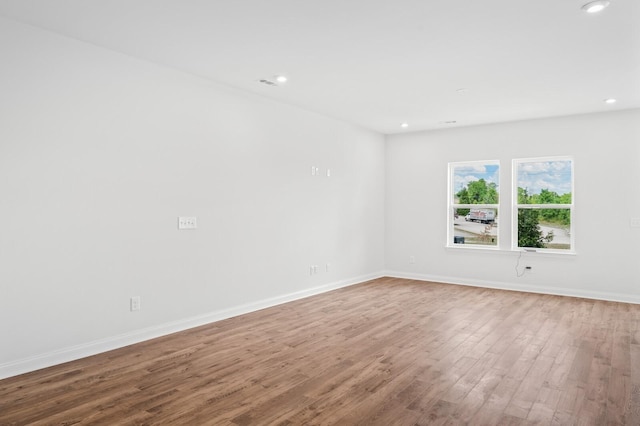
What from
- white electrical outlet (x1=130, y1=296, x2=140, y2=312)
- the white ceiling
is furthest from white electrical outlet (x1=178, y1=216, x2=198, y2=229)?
the white ceiling

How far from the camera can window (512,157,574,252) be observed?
6305mm

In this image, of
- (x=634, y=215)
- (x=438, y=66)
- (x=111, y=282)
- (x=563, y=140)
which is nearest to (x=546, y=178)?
(x=563, y=140)

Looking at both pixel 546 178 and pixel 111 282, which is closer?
pixel 111 282

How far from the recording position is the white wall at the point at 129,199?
3199 millimetres

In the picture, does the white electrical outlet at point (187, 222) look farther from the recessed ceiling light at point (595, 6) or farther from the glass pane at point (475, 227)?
the glass pane at point (475, 227)

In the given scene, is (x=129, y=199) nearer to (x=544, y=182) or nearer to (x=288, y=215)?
(x=288, y=215)

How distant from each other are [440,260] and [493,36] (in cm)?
458

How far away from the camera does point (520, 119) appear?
21.2 ft

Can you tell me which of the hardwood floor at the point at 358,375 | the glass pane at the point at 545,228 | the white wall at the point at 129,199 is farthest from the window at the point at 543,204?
the white wall at the point at 129,199

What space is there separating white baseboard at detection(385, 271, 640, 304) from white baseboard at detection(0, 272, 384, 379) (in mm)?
2675

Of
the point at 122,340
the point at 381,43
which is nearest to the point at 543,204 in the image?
the point at 381,43

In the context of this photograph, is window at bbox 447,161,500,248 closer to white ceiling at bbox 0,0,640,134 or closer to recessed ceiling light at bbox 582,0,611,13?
white ceiling at bbox 0,0,640,134

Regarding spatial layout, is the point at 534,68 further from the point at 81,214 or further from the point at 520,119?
the point at 81,214

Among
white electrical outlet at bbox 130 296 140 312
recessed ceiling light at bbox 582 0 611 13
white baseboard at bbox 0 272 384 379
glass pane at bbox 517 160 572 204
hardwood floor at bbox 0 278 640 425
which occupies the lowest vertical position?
hardwood floor at bbox 0 278 640 425
